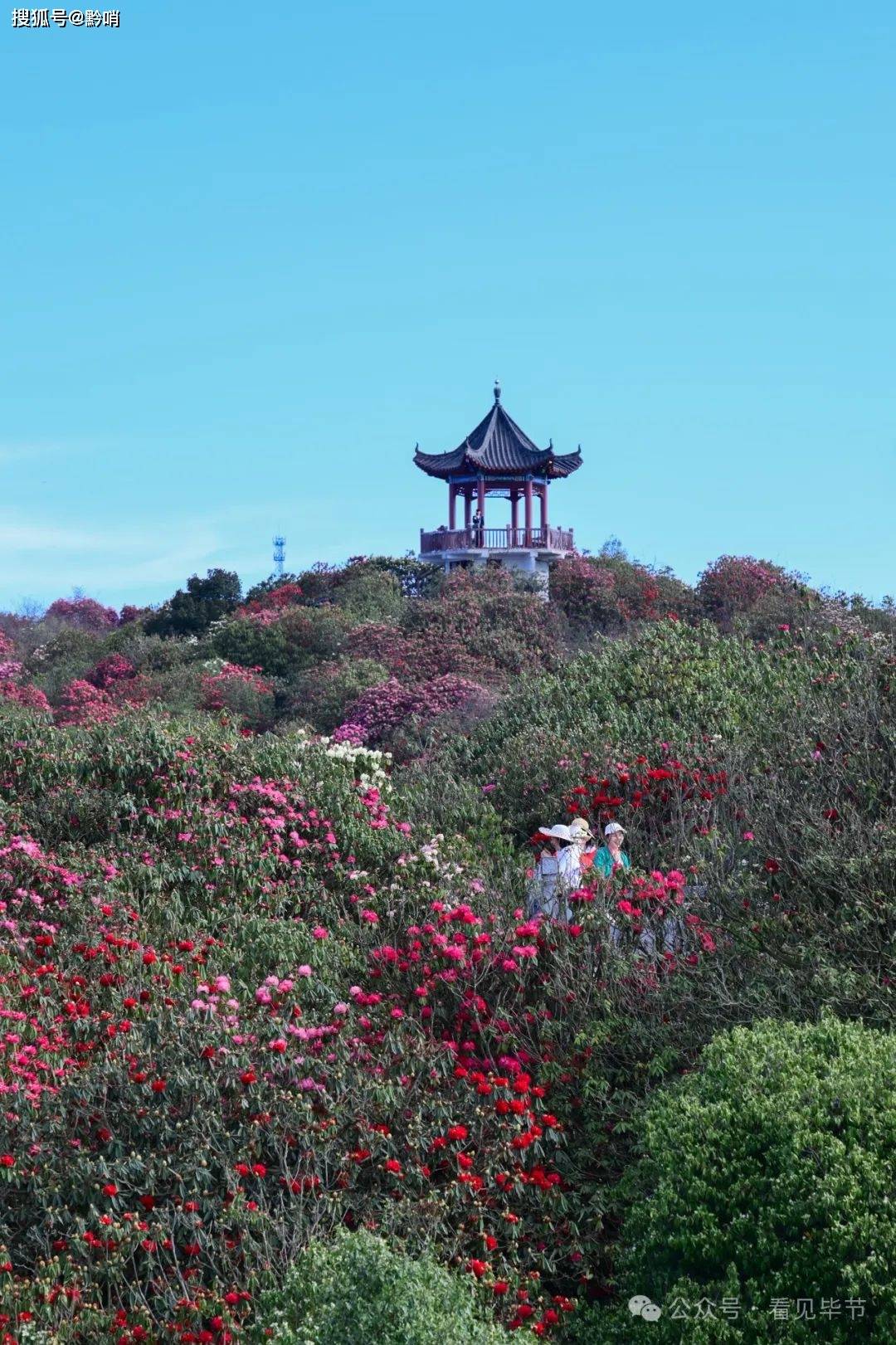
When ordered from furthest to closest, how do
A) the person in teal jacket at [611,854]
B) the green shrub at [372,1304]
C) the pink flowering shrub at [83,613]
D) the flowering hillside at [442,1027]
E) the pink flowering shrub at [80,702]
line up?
the pink flowering shrub at [83,613] → the pink flowering shrub at [80,702] → the person in teal jacket at [611,854] → the flowering hillside at [442,1027] → the green shrub at [372,1304]

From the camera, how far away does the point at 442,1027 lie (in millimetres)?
8195

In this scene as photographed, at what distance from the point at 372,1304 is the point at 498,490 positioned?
4004 cm

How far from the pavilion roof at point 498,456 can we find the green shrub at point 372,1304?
125ft

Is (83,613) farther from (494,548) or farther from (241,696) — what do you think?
(241,696)

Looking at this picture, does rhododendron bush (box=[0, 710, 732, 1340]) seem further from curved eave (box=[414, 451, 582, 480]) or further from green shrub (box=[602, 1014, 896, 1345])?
curved eave (box=[414, 451, 582, 480])

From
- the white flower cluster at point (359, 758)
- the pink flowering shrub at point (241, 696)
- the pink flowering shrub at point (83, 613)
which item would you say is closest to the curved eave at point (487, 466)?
the pink flowering shrub at point (241, 696)

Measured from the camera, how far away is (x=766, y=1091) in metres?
5.98

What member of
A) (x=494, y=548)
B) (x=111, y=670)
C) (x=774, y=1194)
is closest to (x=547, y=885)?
(x=774, y=1194)

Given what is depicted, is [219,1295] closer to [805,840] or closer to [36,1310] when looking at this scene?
[36,1310]

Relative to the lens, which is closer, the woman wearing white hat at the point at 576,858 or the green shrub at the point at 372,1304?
the green shrub at the point at 372,1304

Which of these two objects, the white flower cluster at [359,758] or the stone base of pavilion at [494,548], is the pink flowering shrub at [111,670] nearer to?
the stone base of pavilion at [494,548]

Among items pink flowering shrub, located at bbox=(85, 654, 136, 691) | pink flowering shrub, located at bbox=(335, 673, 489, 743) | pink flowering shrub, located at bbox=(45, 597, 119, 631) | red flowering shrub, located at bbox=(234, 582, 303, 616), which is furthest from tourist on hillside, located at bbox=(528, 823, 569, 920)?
pink flowering shrub, located at bbox=(45, 597, 119, 631)

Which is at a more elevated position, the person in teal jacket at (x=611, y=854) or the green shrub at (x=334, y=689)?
the green shrub at (x=334, y=689)

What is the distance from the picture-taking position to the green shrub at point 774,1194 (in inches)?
211
